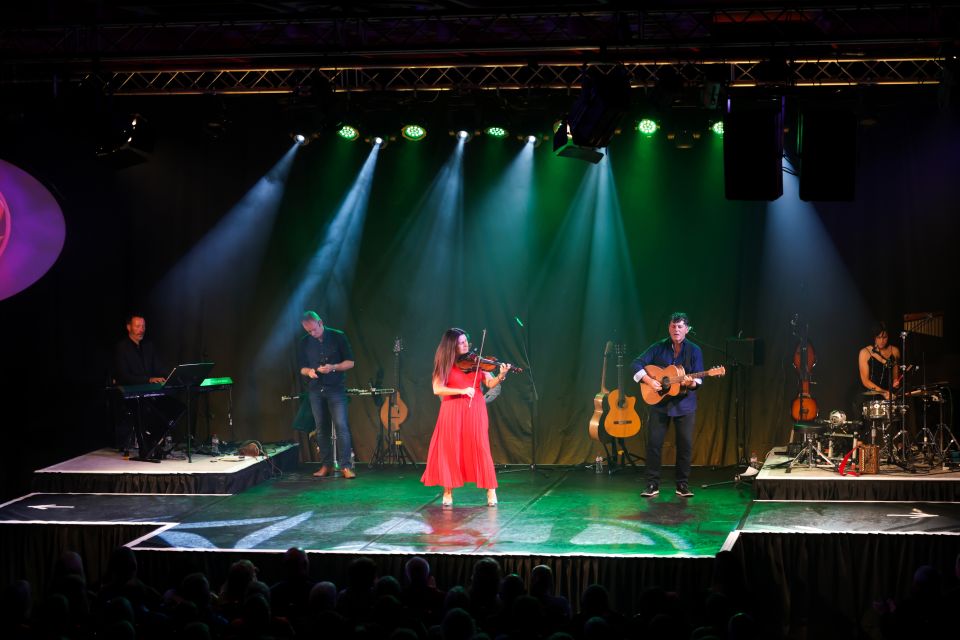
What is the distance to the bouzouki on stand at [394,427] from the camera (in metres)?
13.2

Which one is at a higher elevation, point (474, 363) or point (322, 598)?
point (474, 363)

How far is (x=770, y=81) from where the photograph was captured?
10094 mm

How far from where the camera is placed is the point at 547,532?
361 inches

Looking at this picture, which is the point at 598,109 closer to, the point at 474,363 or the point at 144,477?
the point at 474,363

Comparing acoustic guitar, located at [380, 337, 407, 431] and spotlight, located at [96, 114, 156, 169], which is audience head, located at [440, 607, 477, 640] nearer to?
spotlight, located at [96, 114, 156, 169]

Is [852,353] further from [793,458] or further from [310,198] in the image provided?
[310,198]

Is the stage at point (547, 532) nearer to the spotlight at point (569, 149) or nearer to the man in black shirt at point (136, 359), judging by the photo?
the man in black shirt at point (136, 359)

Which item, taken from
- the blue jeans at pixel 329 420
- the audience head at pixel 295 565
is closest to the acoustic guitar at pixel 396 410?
the blue jeans at pixel 329 420

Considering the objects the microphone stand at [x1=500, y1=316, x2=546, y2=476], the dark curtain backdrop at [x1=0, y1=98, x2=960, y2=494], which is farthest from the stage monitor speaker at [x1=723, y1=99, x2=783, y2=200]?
the microphone stand at [x1=500, y1=316, x2=546, y2=476]

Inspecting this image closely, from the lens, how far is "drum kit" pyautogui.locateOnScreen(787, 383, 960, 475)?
1050cm

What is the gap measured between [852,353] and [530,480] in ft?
13.7

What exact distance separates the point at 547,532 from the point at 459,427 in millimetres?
1590

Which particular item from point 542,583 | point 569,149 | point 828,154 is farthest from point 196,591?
point 828,154

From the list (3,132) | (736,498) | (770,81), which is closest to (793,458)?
(736,498)
